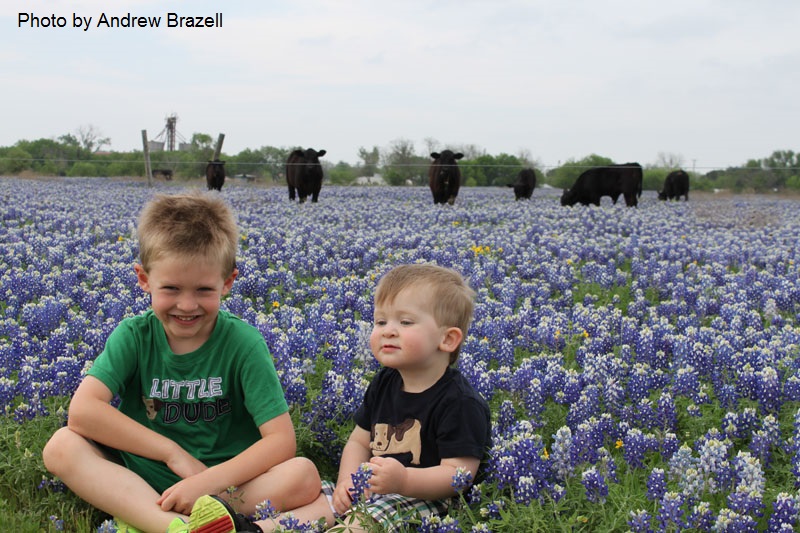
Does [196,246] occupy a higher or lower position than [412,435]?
higher

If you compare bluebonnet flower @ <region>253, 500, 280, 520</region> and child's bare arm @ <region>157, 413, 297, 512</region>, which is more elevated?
child's bare arm @ <region>157, 413, 297, 512</region>

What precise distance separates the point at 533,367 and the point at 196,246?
234 centimetres

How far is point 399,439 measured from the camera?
3570 mm

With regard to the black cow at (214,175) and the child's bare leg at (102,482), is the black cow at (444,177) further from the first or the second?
the child's bare leg at (102,482)

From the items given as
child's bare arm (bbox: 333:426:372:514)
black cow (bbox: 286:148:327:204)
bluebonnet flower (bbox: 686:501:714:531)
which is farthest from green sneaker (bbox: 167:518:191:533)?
black cow (bbox: 286:148:327:204)

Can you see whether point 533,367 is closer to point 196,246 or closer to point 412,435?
point 412,435

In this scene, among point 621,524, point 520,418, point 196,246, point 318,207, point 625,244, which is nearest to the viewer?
point 621,524

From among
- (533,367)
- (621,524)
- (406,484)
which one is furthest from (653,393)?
(406,484)

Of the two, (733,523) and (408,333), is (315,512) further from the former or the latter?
(733,523)

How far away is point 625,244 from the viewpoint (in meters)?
11.2

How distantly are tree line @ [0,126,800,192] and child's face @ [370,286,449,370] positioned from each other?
112 ft

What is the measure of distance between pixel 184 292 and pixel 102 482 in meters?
0.90

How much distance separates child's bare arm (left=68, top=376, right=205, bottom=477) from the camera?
3.45m

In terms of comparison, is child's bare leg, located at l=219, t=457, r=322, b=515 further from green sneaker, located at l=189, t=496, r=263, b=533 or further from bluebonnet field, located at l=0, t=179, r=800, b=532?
bluebonnet field, located at l=0, t=179, r=800, b=532
